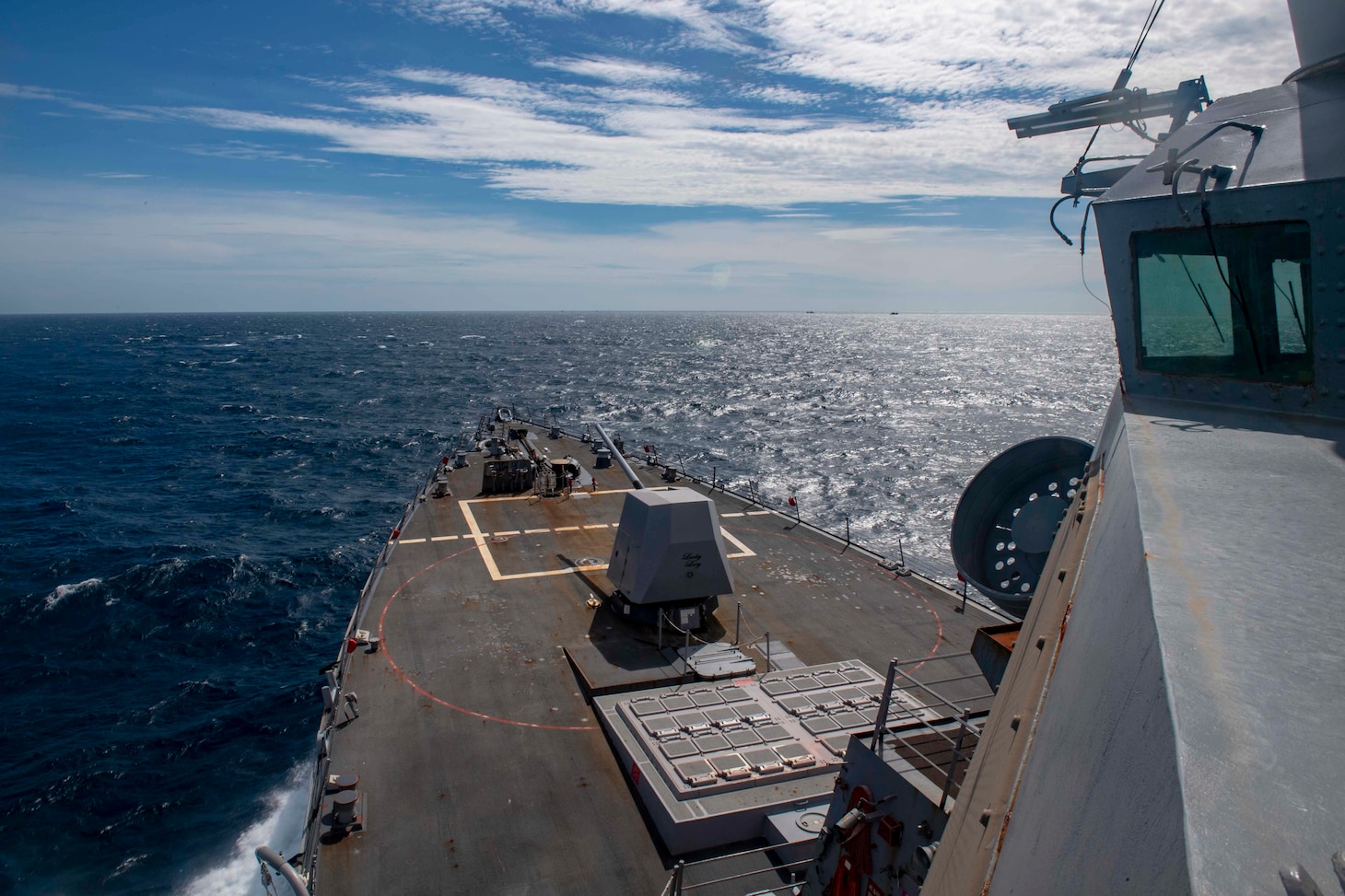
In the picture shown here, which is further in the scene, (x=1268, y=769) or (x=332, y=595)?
(x=332, y=595)

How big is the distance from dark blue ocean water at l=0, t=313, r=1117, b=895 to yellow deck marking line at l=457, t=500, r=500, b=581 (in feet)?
21.7

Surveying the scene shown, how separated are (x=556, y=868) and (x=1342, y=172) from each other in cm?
1195

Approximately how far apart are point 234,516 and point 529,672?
3367 cm

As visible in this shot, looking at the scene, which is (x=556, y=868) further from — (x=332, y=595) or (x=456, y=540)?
(x=332, y=595)

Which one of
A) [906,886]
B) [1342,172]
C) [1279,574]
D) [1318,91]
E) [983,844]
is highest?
[1318,91]

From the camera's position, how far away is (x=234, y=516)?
147 ft

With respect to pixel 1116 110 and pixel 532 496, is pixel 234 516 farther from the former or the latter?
pixel 1116 110

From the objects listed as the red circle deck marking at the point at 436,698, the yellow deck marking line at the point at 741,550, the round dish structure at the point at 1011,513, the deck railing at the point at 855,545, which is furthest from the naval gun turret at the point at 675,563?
the round dish structure at the point at 1011,513

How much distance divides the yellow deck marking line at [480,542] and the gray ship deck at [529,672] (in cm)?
8

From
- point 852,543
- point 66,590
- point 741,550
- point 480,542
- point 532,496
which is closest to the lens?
point 741,550

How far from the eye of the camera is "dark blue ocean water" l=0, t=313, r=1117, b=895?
2078cm

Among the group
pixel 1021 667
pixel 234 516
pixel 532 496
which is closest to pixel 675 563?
pixel 532 496

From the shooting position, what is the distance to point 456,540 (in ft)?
90.5

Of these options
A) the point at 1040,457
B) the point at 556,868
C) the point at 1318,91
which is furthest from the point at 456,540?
the point at 1318,91
